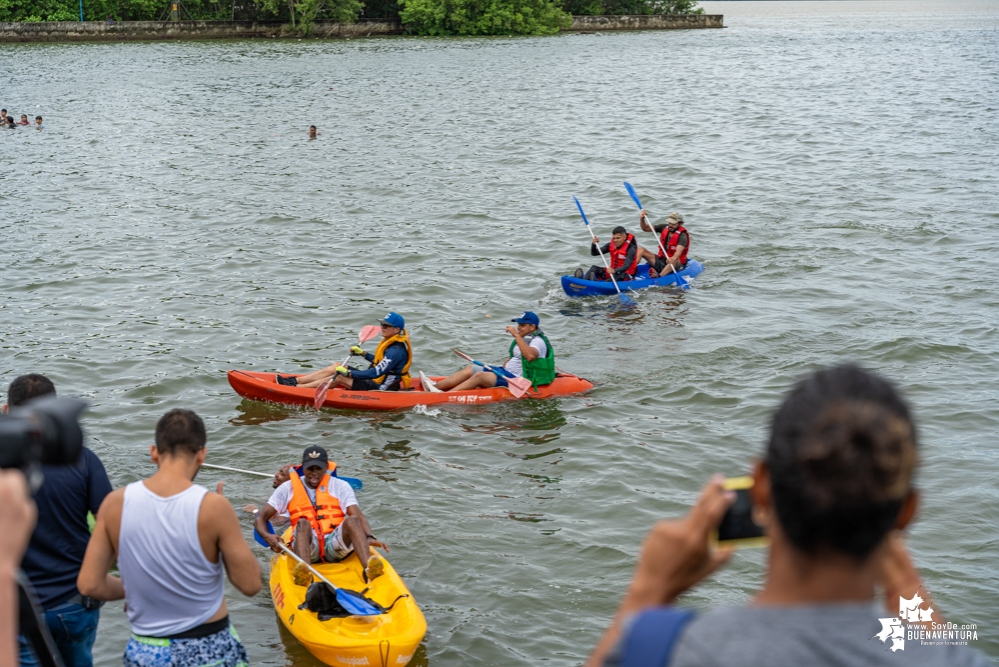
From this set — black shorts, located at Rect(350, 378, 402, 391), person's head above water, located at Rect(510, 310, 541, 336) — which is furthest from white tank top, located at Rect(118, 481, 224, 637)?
person's head above water, located at Rect(510, 310, 541, 336)

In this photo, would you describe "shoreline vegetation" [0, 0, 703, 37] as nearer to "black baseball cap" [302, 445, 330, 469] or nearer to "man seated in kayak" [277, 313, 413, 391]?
"man seated in kayak" [277, 313, 413, 391]

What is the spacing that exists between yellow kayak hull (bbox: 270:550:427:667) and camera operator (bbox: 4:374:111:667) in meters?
2.53

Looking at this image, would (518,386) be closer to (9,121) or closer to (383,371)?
(383,371)

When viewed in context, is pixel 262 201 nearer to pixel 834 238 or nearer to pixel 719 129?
pixel 834 238

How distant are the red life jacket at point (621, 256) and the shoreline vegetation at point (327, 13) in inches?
2157

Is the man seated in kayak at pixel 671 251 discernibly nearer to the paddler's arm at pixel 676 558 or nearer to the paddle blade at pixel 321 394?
the paddle blade at pixel 321 394

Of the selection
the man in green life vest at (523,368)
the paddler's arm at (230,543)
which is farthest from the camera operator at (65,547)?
the man in green life vest at (523,368)

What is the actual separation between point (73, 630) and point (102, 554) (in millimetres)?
753

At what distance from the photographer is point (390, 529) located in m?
9.70

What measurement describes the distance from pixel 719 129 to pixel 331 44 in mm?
34965

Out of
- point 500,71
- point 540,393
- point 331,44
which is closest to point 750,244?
point 540,393

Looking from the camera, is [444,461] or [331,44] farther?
[331,44]

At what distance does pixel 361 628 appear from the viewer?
7246 mm

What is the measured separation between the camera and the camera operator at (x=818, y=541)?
1728 mm
